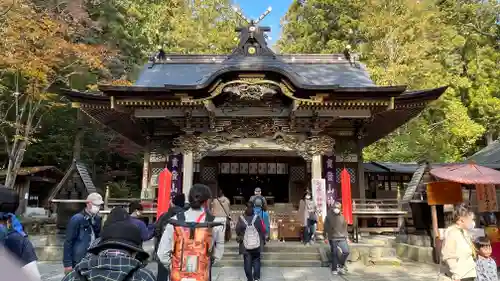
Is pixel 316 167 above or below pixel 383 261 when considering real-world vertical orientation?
above

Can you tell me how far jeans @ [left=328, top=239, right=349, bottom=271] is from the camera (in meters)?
7.84

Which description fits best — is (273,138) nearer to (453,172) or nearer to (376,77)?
(453,172)

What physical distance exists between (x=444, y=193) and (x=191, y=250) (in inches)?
265

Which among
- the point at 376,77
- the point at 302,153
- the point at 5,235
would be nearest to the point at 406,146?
the point at 376,77

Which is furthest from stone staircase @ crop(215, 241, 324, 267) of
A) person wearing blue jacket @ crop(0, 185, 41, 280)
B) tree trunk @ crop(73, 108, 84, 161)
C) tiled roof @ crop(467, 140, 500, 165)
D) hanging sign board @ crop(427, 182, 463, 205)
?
tree trunk @ crop(73, 108, 84, 161)

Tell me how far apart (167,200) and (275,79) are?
4.96m

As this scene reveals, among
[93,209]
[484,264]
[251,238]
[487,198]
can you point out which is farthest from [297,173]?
[93,209]

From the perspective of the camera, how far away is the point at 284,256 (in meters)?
9.33

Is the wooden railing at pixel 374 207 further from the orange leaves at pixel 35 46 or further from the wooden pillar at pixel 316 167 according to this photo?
the orange leaves at pixel 35 46

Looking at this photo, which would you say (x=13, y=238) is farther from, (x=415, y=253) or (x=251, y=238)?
(x=415, y=253)

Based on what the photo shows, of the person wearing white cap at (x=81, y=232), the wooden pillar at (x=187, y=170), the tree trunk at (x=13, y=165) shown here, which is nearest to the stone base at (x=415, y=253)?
the wooden pillar at (x=187, y=170)

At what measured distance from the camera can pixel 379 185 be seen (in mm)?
18781

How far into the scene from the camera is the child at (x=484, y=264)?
407 cm

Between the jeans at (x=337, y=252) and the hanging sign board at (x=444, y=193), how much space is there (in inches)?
86.6
